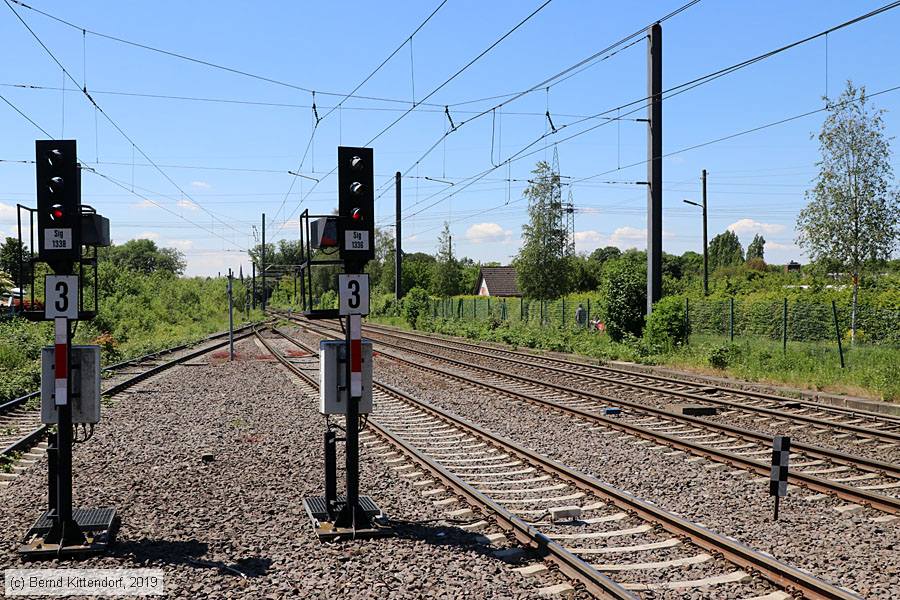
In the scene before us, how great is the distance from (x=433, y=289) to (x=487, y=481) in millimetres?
68942

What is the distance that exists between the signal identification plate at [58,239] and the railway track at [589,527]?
14.3 ft

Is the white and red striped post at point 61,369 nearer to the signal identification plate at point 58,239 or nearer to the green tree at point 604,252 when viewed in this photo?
the signal identification plate at point 58,239

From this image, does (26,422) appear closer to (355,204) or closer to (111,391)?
(111,391)

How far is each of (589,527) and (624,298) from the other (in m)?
22.0

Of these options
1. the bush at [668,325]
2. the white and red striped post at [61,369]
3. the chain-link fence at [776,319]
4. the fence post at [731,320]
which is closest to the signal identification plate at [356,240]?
the white and red striped post at [61,369]

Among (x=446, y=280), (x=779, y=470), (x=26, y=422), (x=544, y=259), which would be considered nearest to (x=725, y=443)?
(x=779, y=470)

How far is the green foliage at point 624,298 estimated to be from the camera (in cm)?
2895

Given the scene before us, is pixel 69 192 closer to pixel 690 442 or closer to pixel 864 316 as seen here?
pixel 690 442

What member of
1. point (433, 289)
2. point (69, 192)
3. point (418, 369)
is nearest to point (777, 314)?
point (418, 369)

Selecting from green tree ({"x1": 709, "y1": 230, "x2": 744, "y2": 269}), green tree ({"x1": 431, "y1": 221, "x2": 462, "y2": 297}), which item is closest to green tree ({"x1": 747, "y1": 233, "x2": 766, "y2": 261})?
green tree ({"x1": 709, "y1": 230, "x2": 744, "y2": 269})

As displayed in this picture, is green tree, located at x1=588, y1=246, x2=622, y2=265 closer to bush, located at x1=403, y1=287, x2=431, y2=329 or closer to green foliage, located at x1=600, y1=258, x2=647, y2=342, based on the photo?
bush, located at x1=403, y1=287, x2=431, y2=329

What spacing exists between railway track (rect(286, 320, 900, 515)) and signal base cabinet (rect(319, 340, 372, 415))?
5020mm

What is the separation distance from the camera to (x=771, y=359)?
21.8 meters

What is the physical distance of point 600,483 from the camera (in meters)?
8.95
